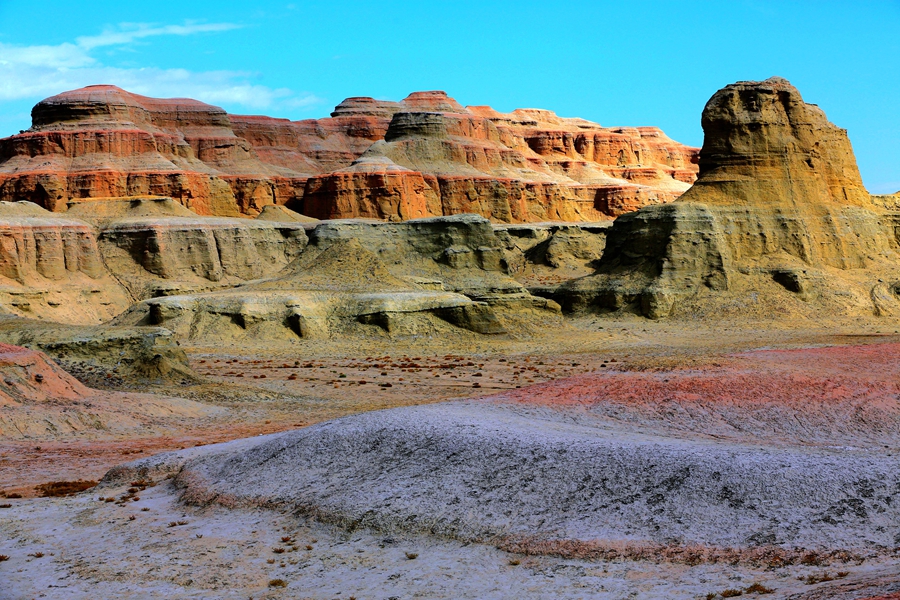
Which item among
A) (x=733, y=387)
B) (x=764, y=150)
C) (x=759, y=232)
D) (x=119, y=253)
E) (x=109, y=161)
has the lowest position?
(x=733, y=387)

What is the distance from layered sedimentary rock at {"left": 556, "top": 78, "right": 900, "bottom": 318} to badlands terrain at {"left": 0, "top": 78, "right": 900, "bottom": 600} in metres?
0.16

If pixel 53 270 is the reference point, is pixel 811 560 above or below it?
below

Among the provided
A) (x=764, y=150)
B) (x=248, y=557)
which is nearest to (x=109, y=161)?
(x=764, y=150)

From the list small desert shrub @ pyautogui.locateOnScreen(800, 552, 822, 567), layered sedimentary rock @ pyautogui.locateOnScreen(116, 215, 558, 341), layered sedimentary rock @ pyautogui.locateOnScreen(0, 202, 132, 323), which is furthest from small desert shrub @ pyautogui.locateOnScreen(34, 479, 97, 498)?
layered sedimentary rock @ pyautogui.locateOnScreen(0, 202, 132, 323)

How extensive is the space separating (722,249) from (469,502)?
4228 centimetres

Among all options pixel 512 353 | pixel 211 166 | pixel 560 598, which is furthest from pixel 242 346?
pixel 211 166

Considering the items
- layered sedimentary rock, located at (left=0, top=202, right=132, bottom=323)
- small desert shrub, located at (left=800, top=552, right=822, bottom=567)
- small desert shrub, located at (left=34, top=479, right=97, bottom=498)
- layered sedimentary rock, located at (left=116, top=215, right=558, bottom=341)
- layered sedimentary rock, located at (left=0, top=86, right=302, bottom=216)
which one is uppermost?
layered sedimentary rock, located at (left=0, top=86, right=302, bottom=216)

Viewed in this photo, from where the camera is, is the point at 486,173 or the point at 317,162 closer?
the point at 486,173

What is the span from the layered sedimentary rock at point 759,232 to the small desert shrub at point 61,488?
37755 mm

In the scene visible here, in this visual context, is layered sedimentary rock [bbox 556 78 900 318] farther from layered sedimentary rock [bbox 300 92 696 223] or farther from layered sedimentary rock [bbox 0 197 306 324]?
layered sedimentary rock [bbox 300 92 696 223]

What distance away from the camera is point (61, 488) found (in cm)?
1906

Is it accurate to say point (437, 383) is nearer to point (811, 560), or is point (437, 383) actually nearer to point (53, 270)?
point (811, 560)

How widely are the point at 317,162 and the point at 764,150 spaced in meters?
70.7

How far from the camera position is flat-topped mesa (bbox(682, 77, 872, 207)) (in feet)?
185
